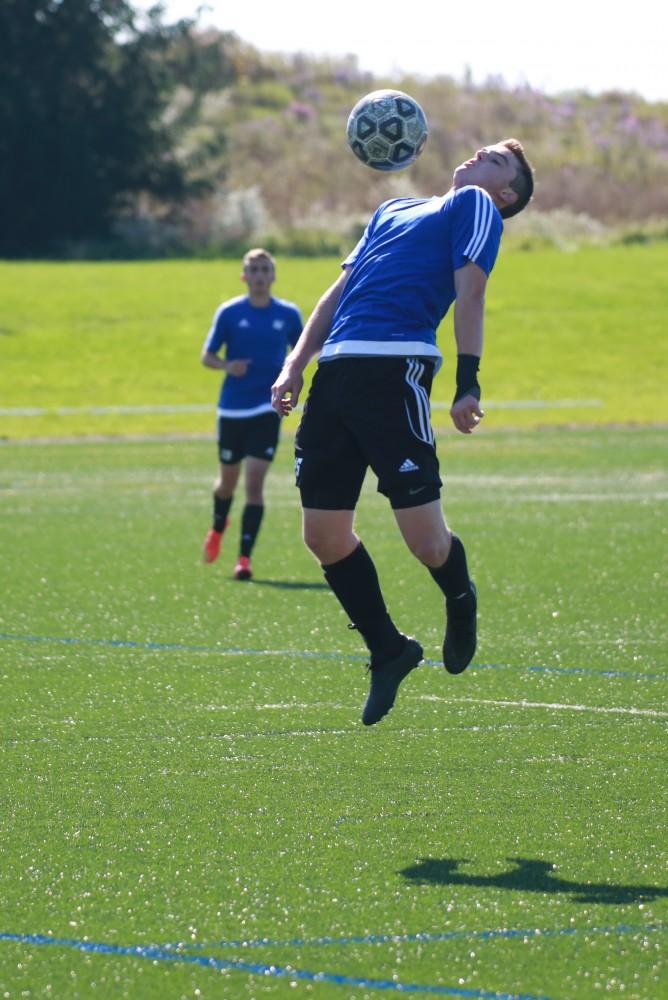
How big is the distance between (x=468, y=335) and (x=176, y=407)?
24.9 meters

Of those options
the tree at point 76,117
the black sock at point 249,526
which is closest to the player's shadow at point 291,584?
the black sock at point 249,526

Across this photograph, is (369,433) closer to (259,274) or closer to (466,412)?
(466,412)

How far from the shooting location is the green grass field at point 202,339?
2991 cm

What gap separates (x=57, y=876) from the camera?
4.62 metres

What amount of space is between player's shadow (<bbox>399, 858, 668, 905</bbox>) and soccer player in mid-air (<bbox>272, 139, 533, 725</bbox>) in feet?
4.39

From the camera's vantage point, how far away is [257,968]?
13.1 feet

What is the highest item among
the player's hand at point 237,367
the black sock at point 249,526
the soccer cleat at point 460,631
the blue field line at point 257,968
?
the player's hand at point 237,367

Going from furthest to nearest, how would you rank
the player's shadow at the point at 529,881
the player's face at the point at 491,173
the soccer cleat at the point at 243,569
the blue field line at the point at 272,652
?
1. the soccer cleat at the point at 243,569
2. the blue field line at the point at 272,652
3. the player's face at the point at 491,173
4. the player's shadow at the point at 529,881

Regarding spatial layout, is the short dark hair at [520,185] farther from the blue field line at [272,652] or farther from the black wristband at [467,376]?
the blue field line at [272,652]

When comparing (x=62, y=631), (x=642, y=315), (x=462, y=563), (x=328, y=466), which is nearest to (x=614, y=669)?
(x=462, y=563)

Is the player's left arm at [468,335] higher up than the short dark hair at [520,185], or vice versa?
the short dark hair at [520,185]

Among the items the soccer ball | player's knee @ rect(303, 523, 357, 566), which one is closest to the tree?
the soccer ball

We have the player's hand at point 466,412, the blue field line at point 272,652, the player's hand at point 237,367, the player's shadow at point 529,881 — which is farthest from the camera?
the player's hand at point 237,367

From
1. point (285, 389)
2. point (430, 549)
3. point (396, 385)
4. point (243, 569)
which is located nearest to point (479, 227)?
point (396, 385)
